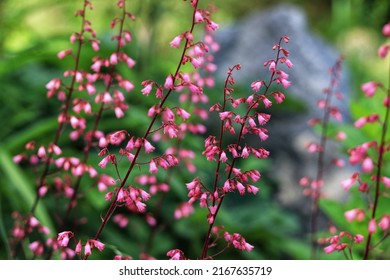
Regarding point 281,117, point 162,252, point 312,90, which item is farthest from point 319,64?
point 162,252

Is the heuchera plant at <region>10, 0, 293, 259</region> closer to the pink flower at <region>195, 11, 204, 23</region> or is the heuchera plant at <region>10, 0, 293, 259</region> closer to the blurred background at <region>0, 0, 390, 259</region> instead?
the pink flower at <region>195, 11, 204, 23</region>

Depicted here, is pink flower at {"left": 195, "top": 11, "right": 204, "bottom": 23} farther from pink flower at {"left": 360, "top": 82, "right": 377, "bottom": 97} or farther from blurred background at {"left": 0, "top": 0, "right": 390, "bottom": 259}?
blurred background at {"left": 0, "top": 0, "right": 390, "bottom": 259}

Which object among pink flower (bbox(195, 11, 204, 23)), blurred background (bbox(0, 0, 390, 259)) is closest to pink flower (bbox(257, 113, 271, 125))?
pink flower (bbox(195, 11, 204, 23))

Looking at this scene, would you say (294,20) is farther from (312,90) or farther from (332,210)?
(332,210)

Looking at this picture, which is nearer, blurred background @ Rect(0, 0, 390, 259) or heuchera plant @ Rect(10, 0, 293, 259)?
heuchera plant @ Rect(10, 0, 293, 259)

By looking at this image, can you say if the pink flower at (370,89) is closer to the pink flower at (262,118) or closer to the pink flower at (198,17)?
the pink flower at (262,118)

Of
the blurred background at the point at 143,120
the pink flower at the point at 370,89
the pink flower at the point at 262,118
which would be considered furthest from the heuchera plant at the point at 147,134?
the blurred background at the point at 143,120

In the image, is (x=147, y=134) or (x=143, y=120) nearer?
(x=147, y=134)

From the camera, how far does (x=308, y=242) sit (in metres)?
4.07

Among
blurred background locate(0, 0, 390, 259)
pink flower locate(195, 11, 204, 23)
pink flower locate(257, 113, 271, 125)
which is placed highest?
blurred background locate(0, 0, 390, 259)

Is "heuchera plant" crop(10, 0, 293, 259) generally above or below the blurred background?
below

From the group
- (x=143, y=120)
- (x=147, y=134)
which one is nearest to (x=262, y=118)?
(x=147, y=134)

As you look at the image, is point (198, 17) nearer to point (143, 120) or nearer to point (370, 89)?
point (370, 89)

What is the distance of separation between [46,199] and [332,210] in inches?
64.7
